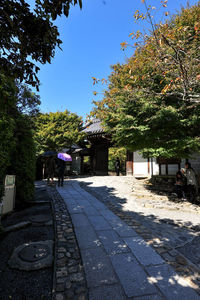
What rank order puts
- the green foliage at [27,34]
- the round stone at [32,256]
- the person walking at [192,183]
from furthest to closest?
the person walking at [192,183], the round stone at [32,256], the green foliage at [27,34]

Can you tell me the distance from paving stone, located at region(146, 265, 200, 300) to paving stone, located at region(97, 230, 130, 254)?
0.63 m

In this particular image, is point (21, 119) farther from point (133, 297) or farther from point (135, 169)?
point (135, 169)

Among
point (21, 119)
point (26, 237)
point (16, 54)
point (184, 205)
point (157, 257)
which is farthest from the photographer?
point (184, 205)


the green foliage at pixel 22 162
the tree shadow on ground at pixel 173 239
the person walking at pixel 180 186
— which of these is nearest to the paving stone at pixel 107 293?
the tree shadow on ground at pixel 173 239

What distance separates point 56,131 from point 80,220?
10035mm

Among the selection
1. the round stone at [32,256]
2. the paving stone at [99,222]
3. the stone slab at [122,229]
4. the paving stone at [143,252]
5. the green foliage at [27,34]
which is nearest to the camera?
the green foliage at [27,34]

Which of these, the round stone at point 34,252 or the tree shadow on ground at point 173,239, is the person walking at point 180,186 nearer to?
the tree shadow on ground at point 173,239

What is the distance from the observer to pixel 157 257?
2.59 metres

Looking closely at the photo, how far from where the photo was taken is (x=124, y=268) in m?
2.28

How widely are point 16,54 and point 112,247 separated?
139 inches

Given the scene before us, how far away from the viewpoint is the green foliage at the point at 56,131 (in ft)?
40.8

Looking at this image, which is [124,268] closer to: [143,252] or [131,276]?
[131,276]

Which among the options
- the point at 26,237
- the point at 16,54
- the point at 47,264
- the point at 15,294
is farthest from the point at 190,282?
the point at 16,54

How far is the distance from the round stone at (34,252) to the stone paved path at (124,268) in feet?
2.15
